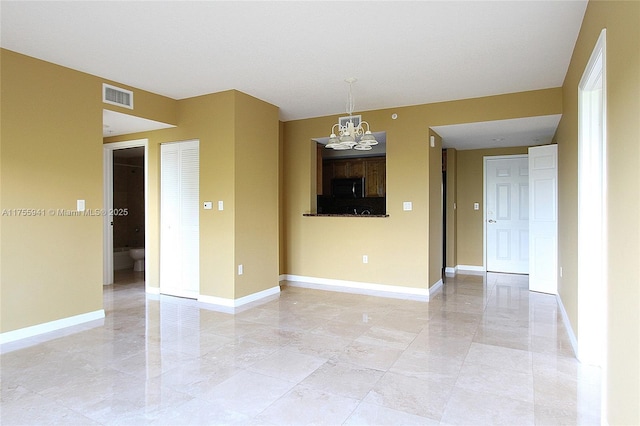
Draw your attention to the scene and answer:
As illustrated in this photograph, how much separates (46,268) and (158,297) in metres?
1.66

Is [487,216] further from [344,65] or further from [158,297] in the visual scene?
[158,297]

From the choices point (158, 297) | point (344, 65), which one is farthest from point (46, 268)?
point (344, 65)

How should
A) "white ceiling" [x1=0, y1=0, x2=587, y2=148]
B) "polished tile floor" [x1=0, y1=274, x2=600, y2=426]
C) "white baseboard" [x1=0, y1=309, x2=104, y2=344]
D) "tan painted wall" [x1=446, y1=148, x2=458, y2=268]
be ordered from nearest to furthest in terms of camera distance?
"polished tile floor" [x1=0, y1=274, x2=600, y2=426] < "white ceiling" [x1=0, y1=0, x2=587, y2=148] < "white baseboard" [x1=0, y1=309, x2=104, y2=344] < "tan painted wall" [x1=446, y1=148, x2=458, y2=268]

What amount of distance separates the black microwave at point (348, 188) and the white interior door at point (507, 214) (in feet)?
7.83

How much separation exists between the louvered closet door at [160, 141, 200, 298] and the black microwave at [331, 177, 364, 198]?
143 inches

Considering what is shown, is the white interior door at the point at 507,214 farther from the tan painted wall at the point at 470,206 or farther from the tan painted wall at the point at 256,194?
the tan painted wall at the point at 256,194

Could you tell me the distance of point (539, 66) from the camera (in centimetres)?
375

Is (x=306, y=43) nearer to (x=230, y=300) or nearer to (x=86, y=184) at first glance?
(x=86, y=184)

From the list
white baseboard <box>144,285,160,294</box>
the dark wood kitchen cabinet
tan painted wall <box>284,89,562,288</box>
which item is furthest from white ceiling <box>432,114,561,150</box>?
white baseboard <box>144,285,160,294</box>

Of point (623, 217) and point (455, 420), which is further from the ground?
point (623, 217)

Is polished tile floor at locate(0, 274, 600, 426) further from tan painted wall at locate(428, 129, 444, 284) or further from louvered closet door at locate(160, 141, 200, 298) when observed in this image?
tan painted wall at locate(428, 129, 444, 284)

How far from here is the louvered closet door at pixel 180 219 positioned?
4.99 metres

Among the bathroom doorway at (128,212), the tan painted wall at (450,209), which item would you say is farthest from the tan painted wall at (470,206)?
the bathroom doorway at (128,212)

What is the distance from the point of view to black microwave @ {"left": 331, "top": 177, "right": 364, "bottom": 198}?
7.77 metres
